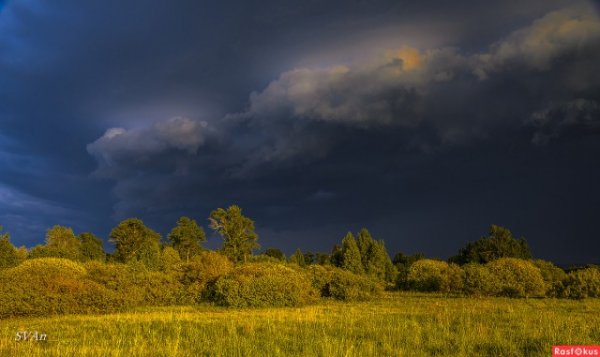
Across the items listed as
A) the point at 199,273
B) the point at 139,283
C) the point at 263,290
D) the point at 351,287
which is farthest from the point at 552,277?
the point at 139,283

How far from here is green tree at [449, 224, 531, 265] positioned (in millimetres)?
59625

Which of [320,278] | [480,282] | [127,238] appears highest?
[127,238]

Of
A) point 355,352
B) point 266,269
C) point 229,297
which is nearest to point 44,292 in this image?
point 229,297

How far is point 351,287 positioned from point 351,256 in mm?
28606

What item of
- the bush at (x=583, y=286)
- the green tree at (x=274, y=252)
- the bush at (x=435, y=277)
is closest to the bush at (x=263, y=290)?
Answer: the bush at (x=435, y=277)

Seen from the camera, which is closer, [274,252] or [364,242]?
[364,242]

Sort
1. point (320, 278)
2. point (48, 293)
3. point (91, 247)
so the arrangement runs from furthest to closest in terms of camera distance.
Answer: point (91, 247) < point (320, 278) < point (48, 293)

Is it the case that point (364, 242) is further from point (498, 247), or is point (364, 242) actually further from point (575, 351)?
point (575, 351)

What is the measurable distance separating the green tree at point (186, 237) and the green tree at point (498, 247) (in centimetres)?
3940

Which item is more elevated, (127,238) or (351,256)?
(127,238)

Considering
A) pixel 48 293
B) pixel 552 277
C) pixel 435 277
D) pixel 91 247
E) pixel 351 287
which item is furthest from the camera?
pixel 91 247

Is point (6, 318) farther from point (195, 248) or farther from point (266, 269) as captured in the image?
point (195, 248)

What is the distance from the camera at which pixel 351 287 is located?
107ft

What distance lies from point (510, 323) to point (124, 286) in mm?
21483
